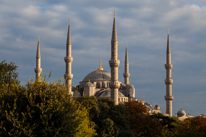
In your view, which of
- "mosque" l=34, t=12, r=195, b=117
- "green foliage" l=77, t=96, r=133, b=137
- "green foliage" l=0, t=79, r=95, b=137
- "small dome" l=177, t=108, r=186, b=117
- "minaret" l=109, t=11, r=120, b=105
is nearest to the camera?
"green foliage" l=0, t=79, r=95, b=137

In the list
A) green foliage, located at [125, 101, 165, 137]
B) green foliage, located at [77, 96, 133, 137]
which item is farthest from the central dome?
→ green foliage, located at [77, 96, 133, 137]

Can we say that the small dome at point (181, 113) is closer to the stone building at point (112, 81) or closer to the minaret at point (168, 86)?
the stone building at point (112, 81)

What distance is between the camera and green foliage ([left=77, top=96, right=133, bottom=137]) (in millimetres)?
27984

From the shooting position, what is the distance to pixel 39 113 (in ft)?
59.4

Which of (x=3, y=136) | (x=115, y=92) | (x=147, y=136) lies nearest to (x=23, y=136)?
(x=3, y=136)

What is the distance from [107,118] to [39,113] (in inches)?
463

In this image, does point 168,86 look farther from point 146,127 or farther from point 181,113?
Result: point 146,127

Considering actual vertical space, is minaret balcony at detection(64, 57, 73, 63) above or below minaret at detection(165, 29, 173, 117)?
above

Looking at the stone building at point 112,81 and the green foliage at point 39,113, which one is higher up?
the stone building at point 112,81

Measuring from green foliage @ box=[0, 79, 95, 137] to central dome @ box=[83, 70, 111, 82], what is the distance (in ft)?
157

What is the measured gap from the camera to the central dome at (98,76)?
67312 mm

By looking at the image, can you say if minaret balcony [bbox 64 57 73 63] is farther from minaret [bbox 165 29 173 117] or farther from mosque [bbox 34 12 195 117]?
minaret [bbox 165 29 173 117]

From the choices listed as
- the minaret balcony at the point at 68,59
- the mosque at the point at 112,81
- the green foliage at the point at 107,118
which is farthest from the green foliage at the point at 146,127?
the minaret balcony at the point at 68,59

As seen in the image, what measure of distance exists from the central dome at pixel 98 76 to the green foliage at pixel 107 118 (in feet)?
113
